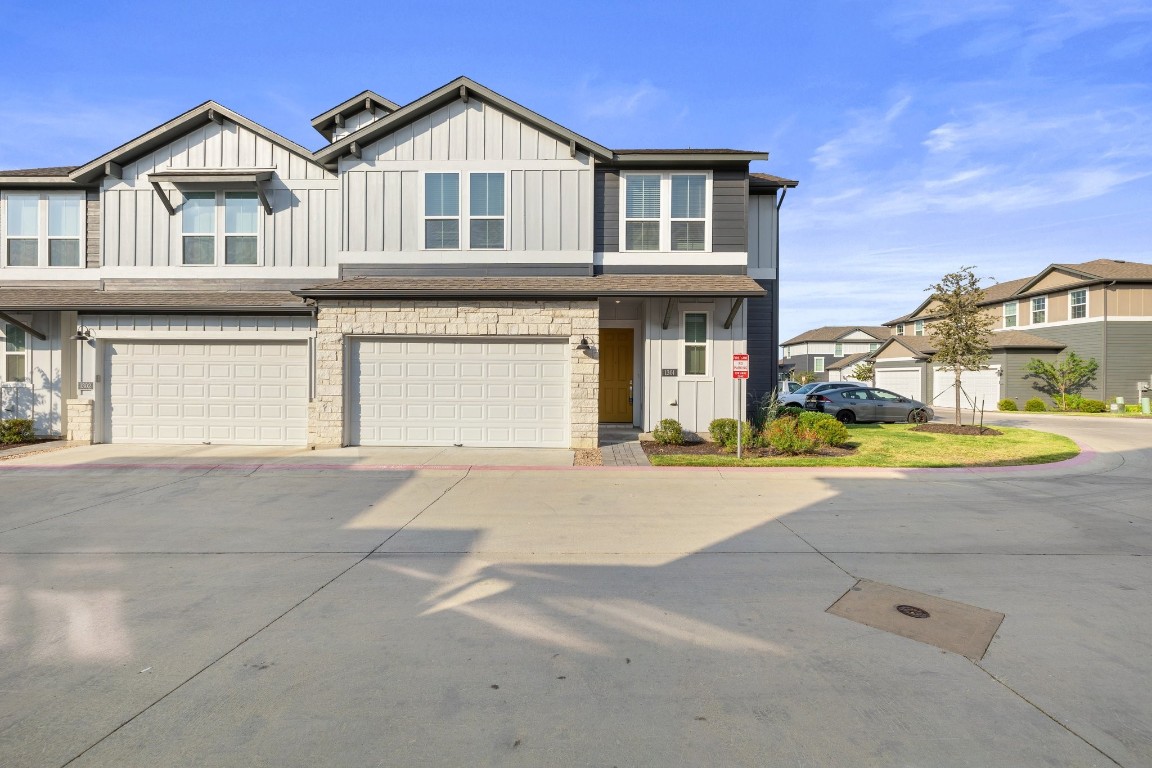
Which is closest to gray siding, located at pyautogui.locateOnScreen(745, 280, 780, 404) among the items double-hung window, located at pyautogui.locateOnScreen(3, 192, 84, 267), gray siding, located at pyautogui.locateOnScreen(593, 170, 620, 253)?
gray siding, located at pyautogui.locateOnScreen(593, 170, 620, 253)

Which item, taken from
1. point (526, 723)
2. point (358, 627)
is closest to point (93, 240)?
point (358, 627)

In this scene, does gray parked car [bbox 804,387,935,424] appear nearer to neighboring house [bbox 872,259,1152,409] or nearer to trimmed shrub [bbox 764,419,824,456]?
neighboring house [bbox 872,259,1152,409]

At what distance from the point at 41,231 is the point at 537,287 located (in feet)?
43.8

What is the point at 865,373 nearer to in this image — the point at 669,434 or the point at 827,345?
the point at 827,345

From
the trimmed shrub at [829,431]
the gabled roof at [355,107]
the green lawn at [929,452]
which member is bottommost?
the green lawn at [929,452]

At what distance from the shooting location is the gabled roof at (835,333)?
6612 centimetres

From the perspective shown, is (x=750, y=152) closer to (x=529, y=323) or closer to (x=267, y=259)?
(x=529, y=323)

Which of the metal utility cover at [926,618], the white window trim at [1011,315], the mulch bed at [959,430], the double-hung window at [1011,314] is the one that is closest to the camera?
the metal utility cover at [926,618]

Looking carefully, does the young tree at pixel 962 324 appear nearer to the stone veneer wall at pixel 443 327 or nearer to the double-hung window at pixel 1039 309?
the stone veneer wall at pixel 443 327

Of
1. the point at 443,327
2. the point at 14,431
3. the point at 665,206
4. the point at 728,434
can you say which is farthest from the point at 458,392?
the point at 14,431

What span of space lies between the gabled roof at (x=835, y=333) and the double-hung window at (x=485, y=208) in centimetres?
6093

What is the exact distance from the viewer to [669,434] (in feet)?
42.3

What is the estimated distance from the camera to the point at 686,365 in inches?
548

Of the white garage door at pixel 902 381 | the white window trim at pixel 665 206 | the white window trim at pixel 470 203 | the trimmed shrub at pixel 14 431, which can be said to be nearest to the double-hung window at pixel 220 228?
the white window trim at pixel 470 203
